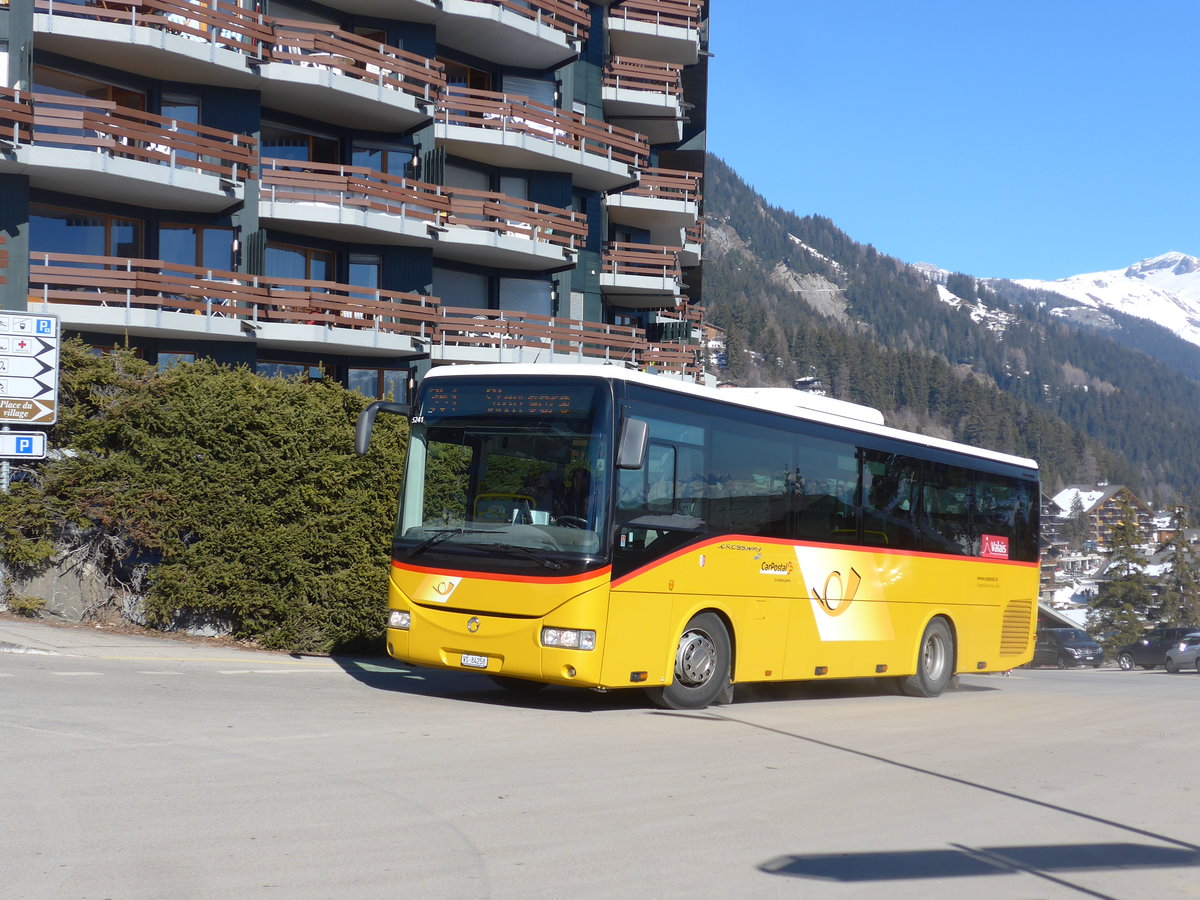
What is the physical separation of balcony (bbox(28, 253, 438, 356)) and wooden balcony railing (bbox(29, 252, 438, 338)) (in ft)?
0.07


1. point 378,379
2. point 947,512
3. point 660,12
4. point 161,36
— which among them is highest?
point 660,12

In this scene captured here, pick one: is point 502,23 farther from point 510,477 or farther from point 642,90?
point 510,477

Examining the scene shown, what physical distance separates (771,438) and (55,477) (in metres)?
8.95

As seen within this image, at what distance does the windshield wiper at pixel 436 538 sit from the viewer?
1226cm

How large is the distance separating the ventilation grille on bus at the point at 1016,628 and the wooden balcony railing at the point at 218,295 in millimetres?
16513

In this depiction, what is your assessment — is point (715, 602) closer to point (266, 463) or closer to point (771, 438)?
point (771, 438)

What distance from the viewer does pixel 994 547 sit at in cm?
1841

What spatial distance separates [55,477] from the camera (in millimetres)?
16406

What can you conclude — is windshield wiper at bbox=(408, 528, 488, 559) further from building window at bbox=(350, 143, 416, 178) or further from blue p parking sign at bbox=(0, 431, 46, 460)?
building window at bbox=(350, 143, 416, 178)

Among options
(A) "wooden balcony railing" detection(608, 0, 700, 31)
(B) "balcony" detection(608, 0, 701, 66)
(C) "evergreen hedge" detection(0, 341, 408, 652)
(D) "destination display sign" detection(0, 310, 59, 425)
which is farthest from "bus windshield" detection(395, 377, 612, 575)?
(A) "wooden balcony railing" detection(608, 0, 700, 31)

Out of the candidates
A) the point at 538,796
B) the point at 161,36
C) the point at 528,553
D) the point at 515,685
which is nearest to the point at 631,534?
the point at 528,553

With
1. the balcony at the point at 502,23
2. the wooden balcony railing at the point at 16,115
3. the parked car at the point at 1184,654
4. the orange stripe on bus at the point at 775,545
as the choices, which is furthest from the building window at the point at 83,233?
the parked car at the point at 1184,654

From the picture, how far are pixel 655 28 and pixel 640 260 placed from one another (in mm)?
8051

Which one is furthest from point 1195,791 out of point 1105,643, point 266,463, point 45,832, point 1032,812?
point 1105,643
